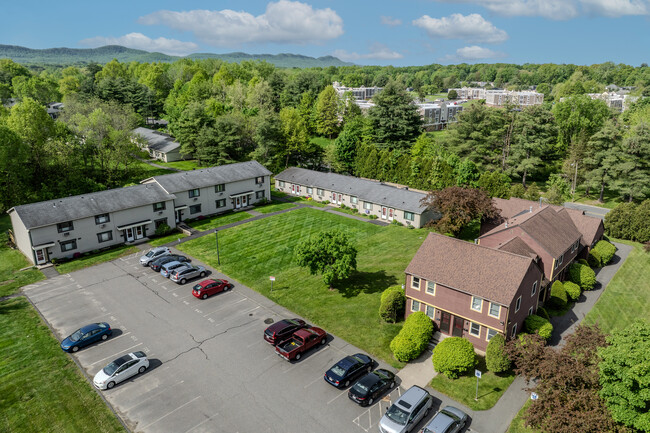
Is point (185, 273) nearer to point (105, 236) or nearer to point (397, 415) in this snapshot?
point (105, 236)

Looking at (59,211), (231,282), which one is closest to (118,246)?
(59,211)

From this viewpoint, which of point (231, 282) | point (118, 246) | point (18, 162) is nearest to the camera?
point (231, 282)

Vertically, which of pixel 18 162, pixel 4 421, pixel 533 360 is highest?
pixel 18 162

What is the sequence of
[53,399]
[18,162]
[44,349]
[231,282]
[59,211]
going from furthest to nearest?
1. [18,162]
2. [59,211]
3. [231,282]
4. [44,349]
5. [53,399]

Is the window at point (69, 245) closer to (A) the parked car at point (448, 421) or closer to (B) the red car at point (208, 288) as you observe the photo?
(B) the red car at point (208, 288)

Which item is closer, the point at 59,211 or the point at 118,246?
the point at 59,211

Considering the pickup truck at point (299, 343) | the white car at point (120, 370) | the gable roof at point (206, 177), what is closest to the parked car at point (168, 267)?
the white car at point (120, 370)

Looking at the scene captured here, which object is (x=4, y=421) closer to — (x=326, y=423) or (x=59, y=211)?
(x=326, y=423)

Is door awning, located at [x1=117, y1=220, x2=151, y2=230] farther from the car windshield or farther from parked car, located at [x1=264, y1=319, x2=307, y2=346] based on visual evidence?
the car windshield
